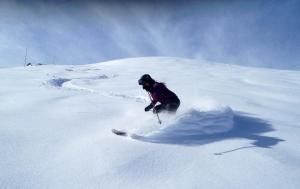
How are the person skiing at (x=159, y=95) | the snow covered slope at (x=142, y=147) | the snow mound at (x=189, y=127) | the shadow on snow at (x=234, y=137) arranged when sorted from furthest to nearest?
the person skiing at (x=159, y=95) → the snow mound at (x=189, y=127) → the shadow on snow at (x=234, y=137) → the snow covered slope at (x=142, y=147)

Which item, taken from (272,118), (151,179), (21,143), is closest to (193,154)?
(151,179)

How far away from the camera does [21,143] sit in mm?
3537

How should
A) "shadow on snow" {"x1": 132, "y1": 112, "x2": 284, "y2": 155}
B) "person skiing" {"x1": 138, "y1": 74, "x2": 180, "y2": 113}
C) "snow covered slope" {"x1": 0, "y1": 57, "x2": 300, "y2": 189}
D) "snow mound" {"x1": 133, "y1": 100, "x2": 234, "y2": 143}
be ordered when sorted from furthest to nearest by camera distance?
"person skiing" {"x1": 138, "y1": 74, "x2": 180, "y2": 113} → "snow mound" {"x1": 133, "y1": 100, "x2": 234, "y2": 143} → "shadow on snow" {"x1": 132, "y1": 112, "x2": 284, "y2": 155} → "snow covered slope" {"x1": 0, "y1": 57, "x2": 300, "y2": 189}

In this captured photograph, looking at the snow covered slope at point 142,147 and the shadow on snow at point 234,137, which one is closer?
the snow covered slope at point 142,147

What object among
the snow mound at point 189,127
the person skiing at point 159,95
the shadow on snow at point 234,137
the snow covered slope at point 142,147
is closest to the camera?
the snow covered slope at point 142,147

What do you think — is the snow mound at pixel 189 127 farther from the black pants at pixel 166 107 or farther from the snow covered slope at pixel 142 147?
the black pants at pixel 166 107

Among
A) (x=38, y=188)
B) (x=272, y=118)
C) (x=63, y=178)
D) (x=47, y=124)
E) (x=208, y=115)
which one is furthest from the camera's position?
(x=272, y=118)

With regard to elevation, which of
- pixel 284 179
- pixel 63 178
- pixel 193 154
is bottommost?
pixel 284 179

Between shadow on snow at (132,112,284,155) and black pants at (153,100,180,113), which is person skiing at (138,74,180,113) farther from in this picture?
shadow on snow at (132,112,284,155)

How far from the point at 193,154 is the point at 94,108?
3.04 meters

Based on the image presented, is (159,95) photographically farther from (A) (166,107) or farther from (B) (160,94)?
(A) (166,107)

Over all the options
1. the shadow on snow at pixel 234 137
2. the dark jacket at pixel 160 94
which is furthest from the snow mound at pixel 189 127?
the dark jacket at pixel 160 94

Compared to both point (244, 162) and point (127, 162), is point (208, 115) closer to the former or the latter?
point (244, 162)

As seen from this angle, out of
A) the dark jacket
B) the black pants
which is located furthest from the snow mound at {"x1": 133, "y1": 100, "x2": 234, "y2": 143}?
the dark jacket
